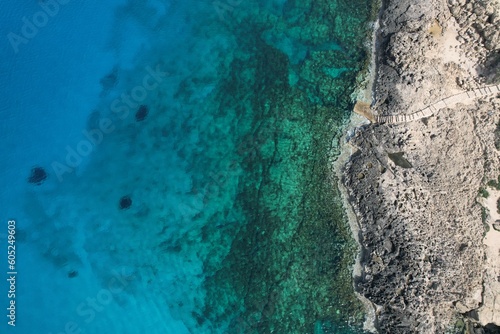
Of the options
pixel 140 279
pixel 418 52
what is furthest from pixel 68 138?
pixel 418 52

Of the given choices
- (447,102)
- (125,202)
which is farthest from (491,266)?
(125,202)

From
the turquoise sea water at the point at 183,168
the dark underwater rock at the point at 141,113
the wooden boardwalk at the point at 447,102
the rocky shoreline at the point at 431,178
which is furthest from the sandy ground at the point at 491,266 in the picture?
the dark underwater rock at the point at 141,113

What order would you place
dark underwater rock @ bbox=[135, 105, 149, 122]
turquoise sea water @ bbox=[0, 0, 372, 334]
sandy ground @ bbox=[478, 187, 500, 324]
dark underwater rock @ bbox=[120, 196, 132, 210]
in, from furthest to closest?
dark underwater rock @ bbox=[135, 105, 149, 122]
dark underwater rock @ bbox=[120, 196, 132, 210]
turquoise sea water @ bbox=[0, 0, 372, 334]
sandy ground @ bbox=[478, 187, 500, 324]

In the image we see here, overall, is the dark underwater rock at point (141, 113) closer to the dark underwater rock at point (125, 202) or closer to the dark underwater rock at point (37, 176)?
the dark underwater rock at point (125, 202)

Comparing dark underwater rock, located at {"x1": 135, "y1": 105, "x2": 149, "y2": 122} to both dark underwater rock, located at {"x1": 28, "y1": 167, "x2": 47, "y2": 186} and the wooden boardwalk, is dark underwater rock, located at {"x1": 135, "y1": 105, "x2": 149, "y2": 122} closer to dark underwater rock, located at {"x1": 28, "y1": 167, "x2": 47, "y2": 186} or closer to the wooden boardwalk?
dark underwater rock, located at {"x1": 28, "y1": 167, "x2": 47, "y2": 186}

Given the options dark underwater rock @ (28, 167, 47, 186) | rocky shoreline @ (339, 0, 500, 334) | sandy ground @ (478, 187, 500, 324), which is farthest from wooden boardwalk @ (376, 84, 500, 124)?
dark underwater rock @ (28, 167, 47, 186)

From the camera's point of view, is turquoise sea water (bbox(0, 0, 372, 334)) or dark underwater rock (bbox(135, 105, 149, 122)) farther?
dark underwater rock (bbox(135, 105, 149, 122))

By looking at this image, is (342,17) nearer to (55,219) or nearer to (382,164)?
(382,164)
